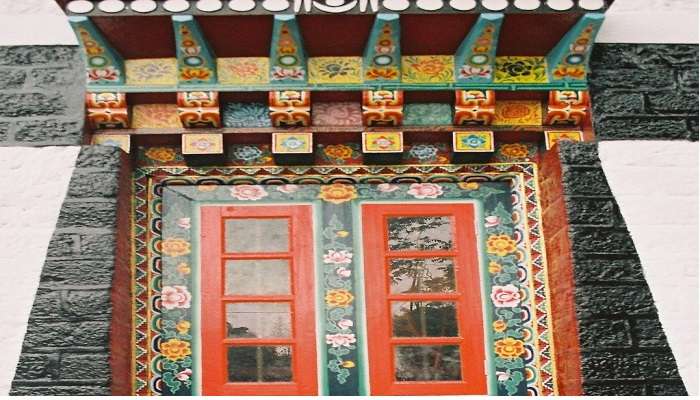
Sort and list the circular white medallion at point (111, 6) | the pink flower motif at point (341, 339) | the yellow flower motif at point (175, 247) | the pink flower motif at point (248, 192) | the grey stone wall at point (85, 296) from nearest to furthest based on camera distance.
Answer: the grey stone wall at point (85, 296)
the circular white medallion at point (111, 6)
the pink flower motif at point (341, 339)
the yellow flower motif at point (175, 247)
the pink flower motif at point (248, 192)

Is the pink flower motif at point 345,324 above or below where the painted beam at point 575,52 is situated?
below

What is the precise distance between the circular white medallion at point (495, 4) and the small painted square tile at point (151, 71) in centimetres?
120

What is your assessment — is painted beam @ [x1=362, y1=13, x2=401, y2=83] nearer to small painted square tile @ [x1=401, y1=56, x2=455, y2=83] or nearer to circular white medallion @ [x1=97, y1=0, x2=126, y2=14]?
small painted square tile @ [x1=401, y1=56, x2=455, y2=83]

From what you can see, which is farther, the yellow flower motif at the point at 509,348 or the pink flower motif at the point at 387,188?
the pink flower motif at the point at 387,188

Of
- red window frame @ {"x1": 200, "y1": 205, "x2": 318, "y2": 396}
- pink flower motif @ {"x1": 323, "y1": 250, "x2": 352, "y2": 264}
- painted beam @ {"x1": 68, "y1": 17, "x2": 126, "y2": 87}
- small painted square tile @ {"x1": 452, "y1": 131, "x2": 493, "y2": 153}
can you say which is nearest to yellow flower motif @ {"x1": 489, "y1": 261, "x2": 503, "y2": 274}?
small painted square tile @ {"x1": 452, "y1": 131, "x2": 493, "y2": 153}

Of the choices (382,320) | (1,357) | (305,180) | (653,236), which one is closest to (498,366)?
(382,320)

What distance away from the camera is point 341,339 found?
376 cm

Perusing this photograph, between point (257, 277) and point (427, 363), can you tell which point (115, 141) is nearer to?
point (257, 277)

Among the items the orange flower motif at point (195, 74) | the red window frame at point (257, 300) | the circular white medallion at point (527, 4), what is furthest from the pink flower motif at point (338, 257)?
Answer: the circular white medallion at point (527, 4)

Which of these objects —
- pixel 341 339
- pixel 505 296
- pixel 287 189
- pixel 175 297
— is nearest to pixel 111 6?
pixel 287 189

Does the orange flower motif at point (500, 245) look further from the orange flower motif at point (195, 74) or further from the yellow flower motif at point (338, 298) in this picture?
the orange flower motif at point (195, 74)

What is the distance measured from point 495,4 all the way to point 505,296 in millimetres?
1088

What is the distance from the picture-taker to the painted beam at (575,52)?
3734mm

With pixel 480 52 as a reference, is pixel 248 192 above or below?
below
